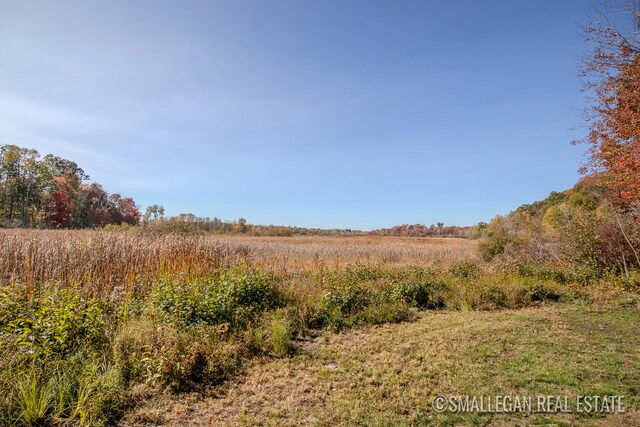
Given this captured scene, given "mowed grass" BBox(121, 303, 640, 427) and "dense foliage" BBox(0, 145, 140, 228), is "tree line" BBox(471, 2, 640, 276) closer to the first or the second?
"mowed grass" BBox(121, 303, 640, 427)

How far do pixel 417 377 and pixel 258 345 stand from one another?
2415mm

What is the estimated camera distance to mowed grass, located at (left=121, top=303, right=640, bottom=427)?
3027mm

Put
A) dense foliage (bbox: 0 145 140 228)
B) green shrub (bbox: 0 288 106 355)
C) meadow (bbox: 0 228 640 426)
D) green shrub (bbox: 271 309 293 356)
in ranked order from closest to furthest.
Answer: meadow (bbox: 0 228 640 426) → green shrub (bbox: 0 288 106 355) → green shrub (bbox: 271 309 293 356) → dense foliage (bbox: 0 145 140 228)

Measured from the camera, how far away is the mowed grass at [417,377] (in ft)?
9.93

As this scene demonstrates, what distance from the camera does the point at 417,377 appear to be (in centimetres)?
378

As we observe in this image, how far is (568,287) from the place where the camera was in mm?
9648

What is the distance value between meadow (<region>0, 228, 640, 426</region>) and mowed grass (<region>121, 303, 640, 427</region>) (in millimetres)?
23

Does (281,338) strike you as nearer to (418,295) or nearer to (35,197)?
(418,295)

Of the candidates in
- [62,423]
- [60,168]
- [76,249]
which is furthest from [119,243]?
[60,168]

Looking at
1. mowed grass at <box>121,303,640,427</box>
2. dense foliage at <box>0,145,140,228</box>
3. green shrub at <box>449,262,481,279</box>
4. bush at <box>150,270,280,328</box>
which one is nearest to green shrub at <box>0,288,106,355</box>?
bush at <box>150,270,280,328</box>

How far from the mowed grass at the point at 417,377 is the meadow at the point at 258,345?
2cm

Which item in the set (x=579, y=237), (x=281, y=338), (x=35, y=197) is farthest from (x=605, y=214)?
(x=35, y=197)

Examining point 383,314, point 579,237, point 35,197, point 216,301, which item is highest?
point 35,197

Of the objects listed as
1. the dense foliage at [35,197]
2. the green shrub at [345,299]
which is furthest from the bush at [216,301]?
the dense foliage at [35,197]
